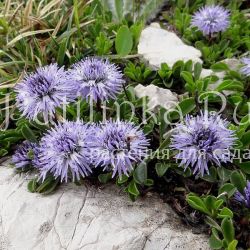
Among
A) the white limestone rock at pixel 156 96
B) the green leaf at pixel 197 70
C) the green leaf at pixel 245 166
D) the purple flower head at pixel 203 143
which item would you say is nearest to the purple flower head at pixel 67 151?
the purple flower head at pixel 203 143

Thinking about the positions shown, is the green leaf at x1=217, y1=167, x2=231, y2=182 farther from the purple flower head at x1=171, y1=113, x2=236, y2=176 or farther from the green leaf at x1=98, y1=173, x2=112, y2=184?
the green leaf at x1=98, y1=173, x2=112, y2=184

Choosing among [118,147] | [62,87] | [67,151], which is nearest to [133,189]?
[118,147]

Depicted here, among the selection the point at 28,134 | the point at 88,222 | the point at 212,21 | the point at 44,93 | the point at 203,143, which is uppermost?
the point at 212,21

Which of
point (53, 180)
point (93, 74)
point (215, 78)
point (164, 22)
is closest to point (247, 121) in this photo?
point (215, 78)

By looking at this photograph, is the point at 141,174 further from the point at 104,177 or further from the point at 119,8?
the point at 119,8

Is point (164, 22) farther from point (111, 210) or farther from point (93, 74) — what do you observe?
point (111, 210)
